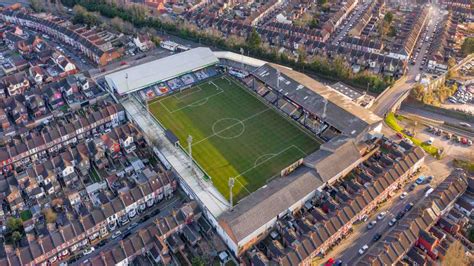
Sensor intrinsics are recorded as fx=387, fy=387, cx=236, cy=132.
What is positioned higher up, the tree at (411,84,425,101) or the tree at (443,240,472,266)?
the tree at (411,84,425,101)

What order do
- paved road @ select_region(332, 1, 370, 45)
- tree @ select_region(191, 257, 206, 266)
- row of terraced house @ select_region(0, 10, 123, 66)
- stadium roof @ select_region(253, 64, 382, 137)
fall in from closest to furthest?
1. tree @ select_region(191, 257, 206, 266)
2. stadium roof @ select_region(253, 64, 382, 137)
3. row of terraced house @ select_region(0, 10, 123, 66)
4. paved road @ select_region(332, 1, 370, 45)

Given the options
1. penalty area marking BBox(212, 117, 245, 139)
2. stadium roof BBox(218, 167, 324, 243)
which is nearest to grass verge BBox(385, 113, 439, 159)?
stadium roof BBox(218, 167, 324, 243)

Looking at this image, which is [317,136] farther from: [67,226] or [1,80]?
[1,80]

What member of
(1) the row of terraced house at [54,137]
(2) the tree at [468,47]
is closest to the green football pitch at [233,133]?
(1) the row of terraced house at [54,137]

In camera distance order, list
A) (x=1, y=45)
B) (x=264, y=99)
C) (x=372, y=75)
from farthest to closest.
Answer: (x=1, y=45)
(x=372, y=75)
(x=264, y=99)

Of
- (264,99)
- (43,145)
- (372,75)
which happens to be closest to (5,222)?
(43,145)

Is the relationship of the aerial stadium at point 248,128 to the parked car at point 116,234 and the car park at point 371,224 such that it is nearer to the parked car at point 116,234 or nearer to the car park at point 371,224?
the car park at point 371,224

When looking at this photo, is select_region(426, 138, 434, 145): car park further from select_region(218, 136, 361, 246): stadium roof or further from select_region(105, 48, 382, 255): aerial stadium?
select_region(218, 136, 361, 246): stadium roof
